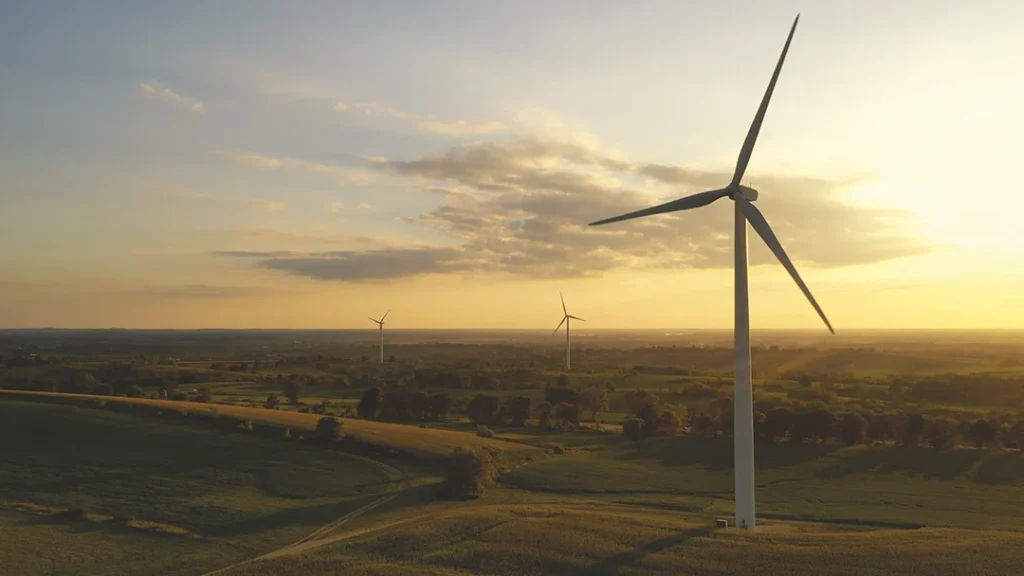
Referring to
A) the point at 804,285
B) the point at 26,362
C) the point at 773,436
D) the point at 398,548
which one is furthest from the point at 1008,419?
the point at 26,362

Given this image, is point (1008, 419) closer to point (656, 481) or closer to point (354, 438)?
point (656, 481)

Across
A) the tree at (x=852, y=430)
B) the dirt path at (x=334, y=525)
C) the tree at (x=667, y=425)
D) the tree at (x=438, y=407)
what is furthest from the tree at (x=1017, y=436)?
the tree at (x=438, y=407)

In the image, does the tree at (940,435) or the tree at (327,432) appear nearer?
the tree at (327,432)

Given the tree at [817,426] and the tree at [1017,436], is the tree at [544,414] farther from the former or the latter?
the tree at [1017,436]

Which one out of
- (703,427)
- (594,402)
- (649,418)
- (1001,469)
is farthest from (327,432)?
(1001,469)

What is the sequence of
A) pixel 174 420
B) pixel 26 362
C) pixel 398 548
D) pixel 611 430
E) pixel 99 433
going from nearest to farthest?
pixel 398 548
pixel 99 433
pixel 174 420
pixel 611 430
pixel 26 362

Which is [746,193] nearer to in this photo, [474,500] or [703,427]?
[474,500]
